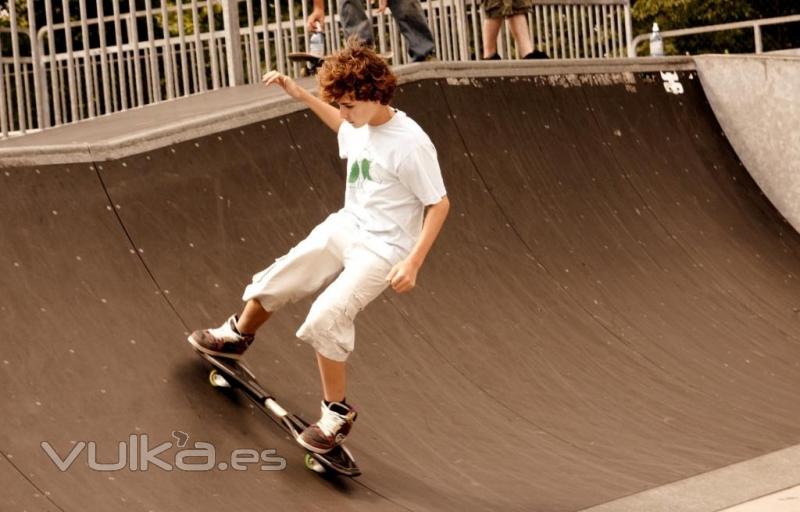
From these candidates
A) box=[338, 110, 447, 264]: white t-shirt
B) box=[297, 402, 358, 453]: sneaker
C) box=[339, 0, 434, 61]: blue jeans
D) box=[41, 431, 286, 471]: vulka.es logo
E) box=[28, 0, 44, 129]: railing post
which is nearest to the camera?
box=[41, 431, 286, 471]: vulka.es logo

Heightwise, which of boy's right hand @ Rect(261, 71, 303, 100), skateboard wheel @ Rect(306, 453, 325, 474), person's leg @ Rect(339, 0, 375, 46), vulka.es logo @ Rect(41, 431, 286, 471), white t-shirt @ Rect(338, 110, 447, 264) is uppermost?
person's leg @ Rect(339, 0, 375, 46)

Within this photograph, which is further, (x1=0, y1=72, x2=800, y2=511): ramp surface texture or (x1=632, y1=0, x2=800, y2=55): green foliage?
(x1=632, y1=0, x2=800, y2=55): green foliage

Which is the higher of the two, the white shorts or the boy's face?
the boy's face

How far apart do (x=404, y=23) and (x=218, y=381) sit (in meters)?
4.88

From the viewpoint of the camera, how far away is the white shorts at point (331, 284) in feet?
18.5

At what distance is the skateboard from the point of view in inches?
223

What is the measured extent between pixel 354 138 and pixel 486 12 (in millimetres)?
5641

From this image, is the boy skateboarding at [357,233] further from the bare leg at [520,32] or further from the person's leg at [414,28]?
the bare leg at [520,32]

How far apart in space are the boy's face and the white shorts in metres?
0.43

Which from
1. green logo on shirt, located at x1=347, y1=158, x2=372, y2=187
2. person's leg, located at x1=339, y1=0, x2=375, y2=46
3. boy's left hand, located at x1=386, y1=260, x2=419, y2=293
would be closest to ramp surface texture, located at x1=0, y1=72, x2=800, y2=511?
boy's left hand, located at x1=386, y1=260, x2=419, y2=293

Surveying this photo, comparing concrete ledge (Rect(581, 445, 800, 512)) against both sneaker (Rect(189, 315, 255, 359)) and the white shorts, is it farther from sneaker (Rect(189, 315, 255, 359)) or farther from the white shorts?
sneaker (Rect(189, 315, 255, 359))

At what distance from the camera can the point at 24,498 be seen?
16.3 feet

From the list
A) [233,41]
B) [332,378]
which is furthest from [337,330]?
[233,41]

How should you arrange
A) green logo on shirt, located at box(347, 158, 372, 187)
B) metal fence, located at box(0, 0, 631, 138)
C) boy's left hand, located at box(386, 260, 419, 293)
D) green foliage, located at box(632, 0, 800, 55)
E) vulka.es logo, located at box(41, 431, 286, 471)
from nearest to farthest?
vulka.es logo, located at box(41, 431, 286, 471), boy's left hand, located at box(386, 260, 419, 293), green logo on shirt, located at box(347, 158, 372, 187), metal fence, located at box(0, 0, 631, 138), green foliage, located at box(632, 0, 800, 55)
